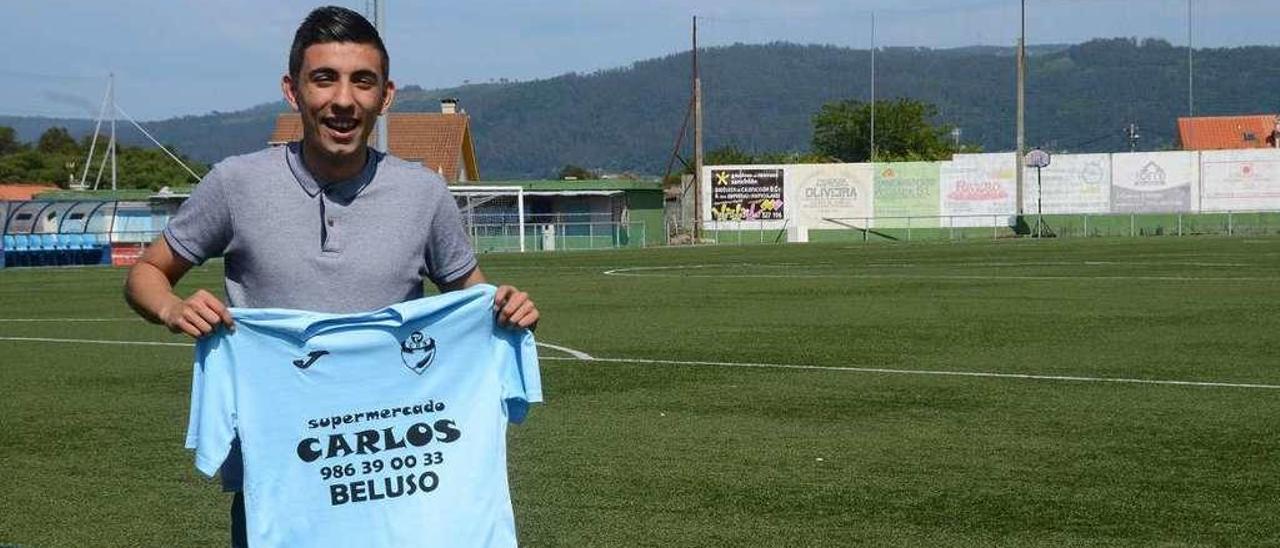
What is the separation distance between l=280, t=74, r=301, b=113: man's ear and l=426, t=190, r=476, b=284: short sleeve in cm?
42

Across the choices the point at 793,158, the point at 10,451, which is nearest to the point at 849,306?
the point at 10,451

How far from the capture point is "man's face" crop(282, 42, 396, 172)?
15.2 ft

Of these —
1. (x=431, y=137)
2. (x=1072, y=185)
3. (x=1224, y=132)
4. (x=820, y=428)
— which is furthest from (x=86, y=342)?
(x=1224, y=132)

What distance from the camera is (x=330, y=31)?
472 centimetres

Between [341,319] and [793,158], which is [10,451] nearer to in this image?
[341,319]

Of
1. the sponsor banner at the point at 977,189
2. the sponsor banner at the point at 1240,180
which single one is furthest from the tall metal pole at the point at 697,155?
the sponsor banner at the point at 1240,180

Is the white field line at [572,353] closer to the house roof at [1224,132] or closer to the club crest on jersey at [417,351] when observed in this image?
the club crest on jersey at [417,351]

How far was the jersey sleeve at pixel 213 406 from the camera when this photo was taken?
461 cm

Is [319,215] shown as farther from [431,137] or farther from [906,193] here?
[431,137]

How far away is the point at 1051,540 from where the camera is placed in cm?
800

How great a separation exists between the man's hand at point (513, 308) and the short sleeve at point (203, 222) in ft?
2.14

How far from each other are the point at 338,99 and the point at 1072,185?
8107 cm

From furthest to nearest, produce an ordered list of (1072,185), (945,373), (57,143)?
1. (57,143)
2. (1072,185)
3. (945,373)

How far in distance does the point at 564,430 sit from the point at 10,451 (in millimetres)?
3115
